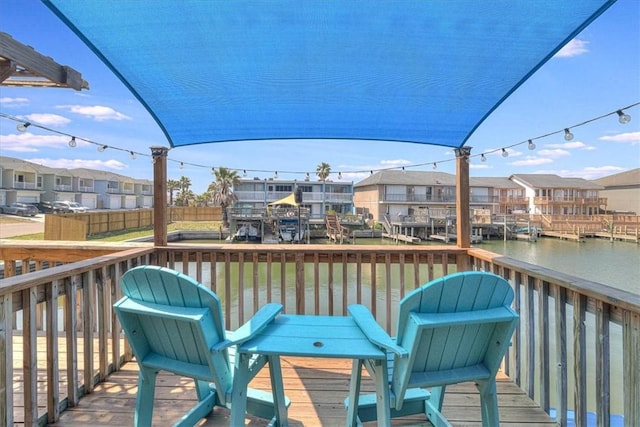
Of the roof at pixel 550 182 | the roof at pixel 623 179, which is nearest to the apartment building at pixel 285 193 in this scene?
the roof at pixel 550 182

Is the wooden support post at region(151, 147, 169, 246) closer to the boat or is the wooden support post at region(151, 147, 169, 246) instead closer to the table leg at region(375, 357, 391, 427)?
the table leg at region(375, 357, 391, 427)

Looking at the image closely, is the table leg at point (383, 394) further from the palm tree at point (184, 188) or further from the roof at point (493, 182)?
the palm tree at point (184, 188)

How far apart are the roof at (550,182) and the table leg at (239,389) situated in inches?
Answer: 1376

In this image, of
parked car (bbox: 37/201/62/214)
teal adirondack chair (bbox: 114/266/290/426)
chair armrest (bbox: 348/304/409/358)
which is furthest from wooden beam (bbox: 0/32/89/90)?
parked car (bbox: 37/201/62/214)

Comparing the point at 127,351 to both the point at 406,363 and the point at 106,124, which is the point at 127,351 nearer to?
the point at 406,363

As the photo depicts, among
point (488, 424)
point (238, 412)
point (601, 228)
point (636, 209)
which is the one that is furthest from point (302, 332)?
point (636, 209)

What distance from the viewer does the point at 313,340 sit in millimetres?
1405

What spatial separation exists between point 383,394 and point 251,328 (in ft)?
1.91

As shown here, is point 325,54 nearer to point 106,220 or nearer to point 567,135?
point 567,135

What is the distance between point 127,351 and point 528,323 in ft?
8.78

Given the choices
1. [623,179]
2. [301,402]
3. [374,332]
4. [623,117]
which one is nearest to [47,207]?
[301,402]

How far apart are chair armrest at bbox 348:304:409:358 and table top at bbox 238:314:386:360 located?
4 centimetres

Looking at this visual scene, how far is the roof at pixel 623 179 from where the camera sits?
107ft

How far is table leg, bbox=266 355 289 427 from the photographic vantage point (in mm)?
1548
